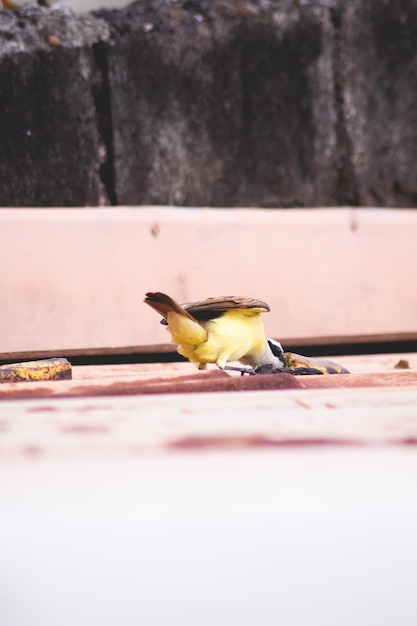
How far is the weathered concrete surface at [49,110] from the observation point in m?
1.72

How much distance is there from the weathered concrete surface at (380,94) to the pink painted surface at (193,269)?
15cm

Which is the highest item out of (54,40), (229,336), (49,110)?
(54,40)

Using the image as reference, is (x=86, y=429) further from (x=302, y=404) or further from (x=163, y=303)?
(x=163, y=303)

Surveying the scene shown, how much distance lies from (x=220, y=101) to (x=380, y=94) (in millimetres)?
510

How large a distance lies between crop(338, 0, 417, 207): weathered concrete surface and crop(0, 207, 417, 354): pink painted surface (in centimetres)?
15

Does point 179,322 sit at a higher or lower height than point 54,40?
lower

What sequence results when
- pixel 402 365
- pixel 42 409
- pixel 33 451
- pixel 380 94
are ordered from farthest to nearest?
pixel 380 94, pixel 402 365, pixel 42 409, pixel 33 451

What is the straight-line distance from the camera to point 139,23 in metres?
1.82

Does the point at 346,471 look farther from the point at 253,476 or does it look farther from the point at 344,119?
the point at 344,119

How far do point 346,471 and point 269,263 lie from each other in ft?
4.71

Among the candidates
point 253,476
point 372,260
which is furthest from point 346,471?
point 372,260

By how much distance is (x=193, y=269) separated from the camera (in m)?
1.71

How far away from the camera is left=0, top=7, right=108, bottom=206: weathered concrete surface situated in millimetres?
1716

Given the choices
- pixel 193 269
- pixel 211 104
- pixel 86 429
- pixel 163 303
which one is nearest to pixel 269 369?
pixel 163 303
